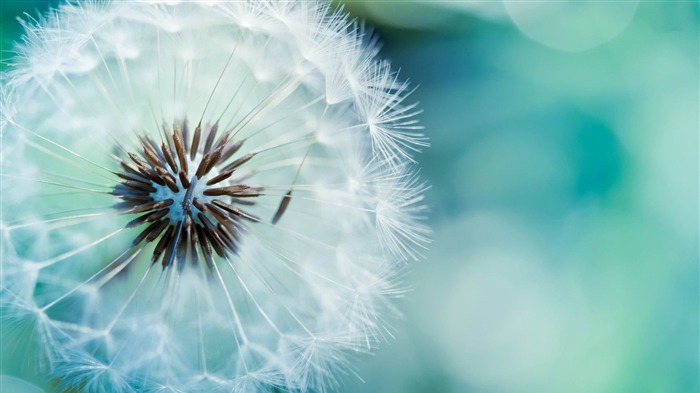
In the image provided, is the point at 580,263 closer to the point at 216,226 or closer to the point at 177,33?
the point at 216,226

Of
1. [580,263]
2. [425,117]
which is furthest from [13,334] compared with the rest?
[580,263]

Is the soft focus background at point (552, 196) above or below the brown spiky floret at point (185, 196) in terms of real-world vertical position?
above

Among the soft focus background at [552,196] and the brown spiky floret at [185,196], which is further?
the soft focus background at [552,196]

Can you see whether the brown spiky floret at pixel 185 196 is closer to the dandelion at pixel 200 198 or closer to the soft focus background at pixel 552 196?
the dandelion at pixel 200 198

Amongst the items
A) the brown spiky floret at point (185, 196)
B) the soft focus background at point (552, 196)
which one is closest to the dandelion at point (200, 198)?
the brown spiky floret at point (185, 196)

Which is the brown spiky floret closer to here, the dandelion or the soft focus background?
the dandelion

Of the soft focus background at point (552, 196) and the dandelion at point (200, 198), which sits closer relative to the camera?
the dandelion at point (200, 198)

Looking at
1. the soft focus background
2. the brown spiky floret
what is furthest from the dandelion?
the soft focus background
